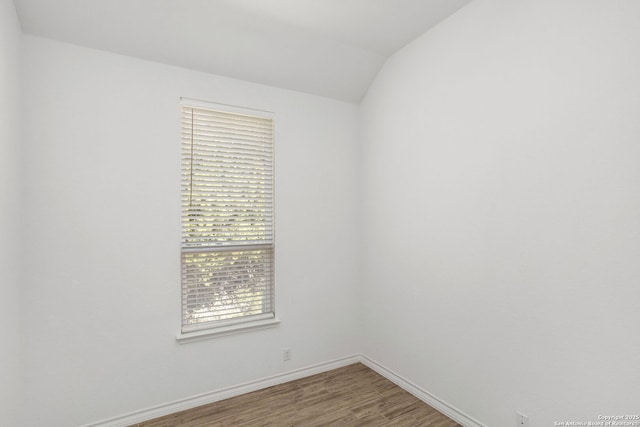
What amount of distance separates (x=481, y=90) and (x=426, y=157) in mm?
629

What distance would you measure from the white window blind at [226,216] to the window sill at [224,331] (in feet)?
0.16

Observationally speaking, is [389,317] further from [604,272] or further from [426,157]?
[604,272]

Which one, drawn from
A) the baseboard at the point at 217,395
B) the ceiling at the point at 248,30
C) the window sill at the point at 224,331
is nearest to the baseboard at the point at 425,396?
the baseboard at the point at 217,395

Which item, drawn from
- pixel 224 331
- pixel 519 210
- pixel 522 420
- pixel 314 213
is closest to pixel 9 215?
pixel 224 331

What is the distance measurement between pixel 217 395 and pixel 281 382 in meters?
0.57

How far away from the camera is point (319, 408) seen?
8.29 feet

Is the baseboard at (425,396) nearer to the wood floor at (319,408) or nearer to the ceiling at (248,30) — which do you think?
the wood floor at (319,408)

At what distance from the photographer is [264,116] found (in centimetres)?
291

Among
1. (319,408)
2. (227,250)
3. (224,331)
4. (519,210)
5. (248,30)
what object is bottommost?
(319,408)

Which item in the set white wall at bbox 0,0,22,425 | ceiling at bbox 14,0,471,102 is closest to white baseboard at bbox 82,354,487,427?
white wall at bbox 0,0,22,425

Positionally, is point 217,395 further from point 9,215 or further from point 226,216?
point 9,215

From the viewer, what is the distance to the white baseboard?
2297 mm

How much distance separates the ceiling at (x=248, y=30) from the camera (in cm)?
213

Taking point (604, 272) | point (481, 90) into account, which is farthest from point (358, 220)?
point (604, 272)
